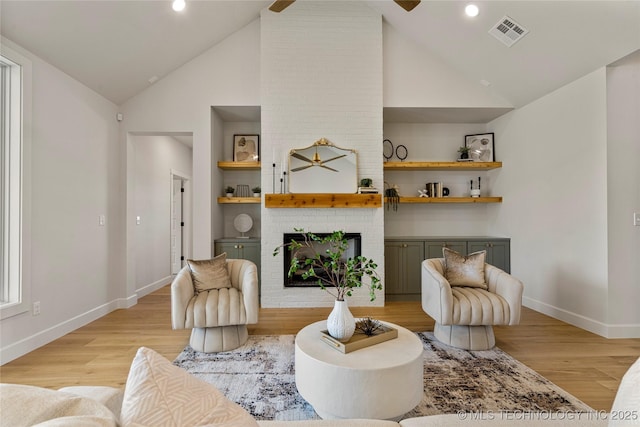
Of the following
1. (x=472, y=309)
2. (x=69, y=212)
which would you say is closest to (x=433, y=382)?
(x=472, y=309)

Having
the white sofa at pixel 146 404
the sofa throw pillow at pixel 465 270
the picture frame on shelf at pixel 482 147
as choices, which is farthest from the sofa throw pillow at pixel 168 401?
the picture frame on shelf at pixel 482 147

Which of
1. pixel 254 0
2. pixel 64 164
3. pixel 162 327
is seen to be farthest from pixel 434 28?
pixel 162 327

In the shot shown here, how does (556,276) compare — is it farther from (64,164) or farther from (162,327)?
(64,164)

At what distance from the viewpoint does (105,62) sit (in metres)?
3.39

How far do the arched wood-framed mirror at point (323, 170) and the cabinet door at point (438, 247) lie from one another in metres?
1.35

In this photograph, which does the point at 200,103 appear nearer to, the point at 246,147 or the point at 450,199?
the point at 246,147

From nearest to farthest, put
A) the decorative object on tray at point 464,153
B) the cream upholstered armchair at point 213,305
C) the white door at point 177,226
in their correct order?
the cream upholstered armchair at point 213,305 → the decorative object on tray at point 464,153 → the white door at point 177,226

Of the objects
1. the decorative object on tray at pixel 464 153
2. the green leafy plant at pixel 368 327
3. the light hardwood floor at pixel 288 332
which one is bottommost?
the light hardwood floor at pixel 288 332

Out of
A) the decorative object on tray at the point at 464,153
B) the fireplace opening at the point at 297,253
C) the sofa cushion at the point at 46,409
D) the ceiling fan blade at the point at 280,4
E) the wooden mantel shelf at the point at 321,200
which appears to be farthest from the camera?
the decorative object on tray at the point at 464,153

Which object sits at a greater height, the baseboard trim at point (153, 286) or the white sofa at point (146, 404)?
the white sofa at point (146, 404)

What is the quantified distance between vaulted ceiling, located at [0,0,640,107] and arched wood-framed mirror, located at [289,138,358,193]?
5.92 ft

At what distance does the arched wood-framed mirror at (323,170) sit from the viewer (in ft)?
13.6

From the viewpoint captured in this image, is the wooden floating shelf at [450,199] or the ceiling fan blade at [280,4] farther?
the wooden floating shelf at [450,199]

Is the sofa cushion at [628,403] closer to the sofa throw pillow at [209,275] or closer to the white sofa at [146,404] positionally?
the white sofa at [146,404]
